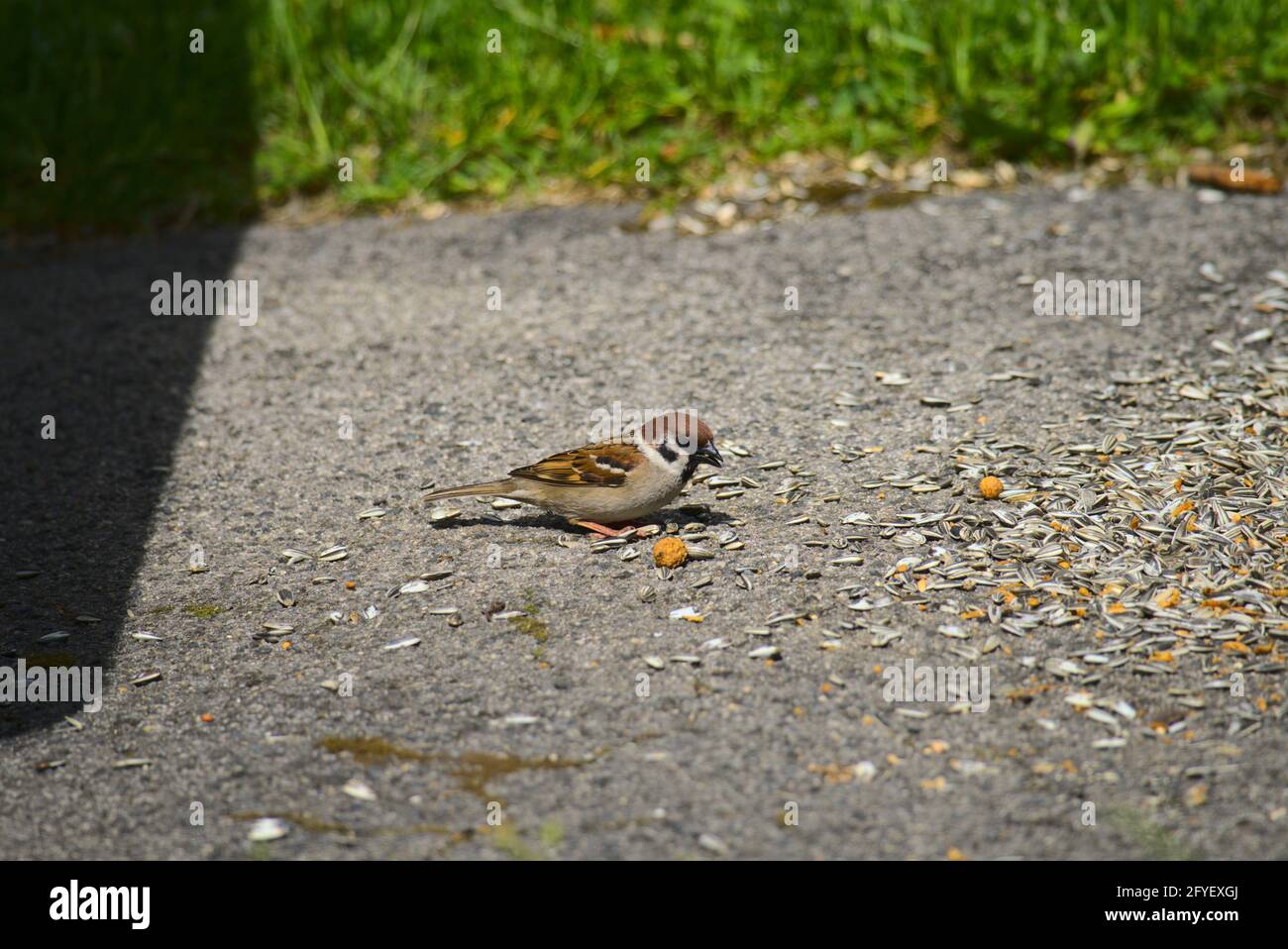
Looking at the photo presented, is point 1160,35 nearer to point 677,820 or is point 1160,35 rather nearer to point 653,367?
point 653,367

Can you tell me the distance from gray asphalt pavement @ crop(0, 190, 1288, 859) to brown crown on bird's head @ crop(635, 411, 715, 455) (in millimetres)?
348

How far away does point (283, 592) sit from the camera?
179 inches

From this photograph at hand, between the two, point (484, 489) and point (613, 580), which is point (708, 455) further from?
point (484, 489)

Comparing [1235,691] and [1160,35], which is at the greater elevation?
[1160,35]

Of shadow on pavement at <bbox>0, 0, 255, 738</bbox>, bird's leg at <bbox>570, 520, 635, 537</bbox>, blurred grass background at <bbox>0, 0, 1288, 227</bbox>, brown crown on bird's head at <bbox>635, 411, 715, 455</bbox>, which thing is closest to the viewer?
brown crown on bird's head at <bbox>635, 411, 715, 455</bbox>

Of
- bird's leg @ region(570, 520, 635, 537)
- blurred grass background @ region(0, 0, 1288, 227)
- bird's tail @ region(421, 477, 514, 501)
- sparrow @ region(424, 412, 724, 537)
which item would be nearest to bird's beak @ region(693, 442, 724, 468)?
sparrow @ region(424, 412, 724, 537)

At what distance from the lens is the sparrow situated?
Result: 4574 mm

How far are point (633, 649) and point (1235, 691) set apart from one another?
1682 millimetres

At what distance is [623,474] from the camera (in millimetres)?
4598

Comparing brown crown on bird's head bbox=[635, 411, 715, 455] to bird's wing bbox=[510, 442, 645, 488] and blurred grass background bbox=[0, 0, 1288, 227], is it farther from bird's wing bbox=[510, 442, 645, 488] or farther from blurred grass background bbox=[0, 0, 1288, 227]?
blurred grass background bbox=[0, 0, 1288, 227]

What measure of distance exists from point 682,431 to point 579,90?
433cm

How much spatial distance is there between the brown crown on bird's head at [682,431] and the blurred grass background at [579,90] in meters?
3.56

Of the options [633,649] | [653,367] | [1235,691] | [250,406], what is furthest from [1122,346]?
[250,406]

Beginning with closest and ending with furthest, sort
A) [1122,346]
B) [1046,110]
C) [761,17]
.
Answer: [1122,346] → [1046,110] → [761,17]
